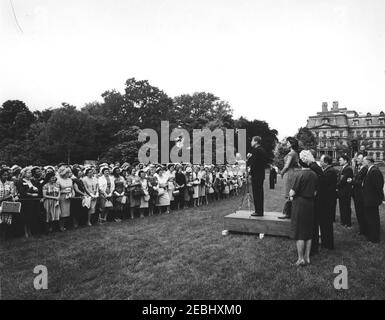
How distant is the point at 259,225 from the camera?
841cm

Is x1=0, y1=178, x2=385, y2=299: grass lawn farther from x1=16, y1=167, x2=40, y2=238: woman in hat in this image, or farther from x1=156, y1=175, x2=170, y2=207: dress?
x1=156, y1=175, x2=170, y2=207: dress

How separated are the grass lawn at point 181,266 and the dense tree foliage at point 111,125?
36.0 meters

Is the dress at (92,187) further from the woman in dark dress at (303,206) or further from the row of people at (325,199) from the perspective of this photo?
the woman in dark dress at (303,206)

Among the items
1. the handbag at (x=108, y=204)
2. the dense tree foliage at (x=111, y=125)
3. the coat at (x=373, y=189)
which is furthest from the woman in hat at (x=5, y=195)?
the dense tree foliage at (x=111, y=125)

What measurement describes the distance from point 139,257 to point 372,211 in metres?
6.03

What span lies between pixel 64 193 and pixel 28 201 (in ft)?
3.47

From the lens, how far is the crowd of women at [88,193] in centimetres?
888

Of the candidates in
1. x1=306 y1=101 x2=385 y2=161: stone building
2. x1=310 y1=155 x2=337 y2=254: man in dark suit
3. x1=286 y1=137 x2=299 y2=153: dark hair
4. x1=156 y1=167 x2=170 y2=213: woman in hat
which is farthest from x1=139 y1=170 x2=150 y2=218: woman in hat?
x1=306 y1=101 x2=385 y2=161: stone building

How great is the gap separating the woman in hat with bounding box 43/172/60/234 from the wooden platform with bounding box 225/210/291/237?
5.12 m

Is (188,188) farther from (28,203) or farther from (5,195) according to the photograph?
(5,195)

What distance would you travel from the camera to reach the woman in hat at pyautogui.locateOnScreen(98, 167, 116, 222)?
35.9ft

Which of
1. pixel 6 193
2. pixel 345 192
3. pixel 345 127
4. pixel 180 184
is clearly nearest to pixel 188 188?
pixel 180 184

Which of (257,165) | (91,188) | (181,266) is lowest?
(181,266)

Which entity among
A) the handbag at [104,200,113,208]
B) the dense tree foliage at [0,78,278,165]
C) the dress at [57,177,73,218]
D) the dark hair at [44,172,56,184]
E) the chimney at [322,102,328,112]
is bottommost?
the handbag at [104,200,113,208]
